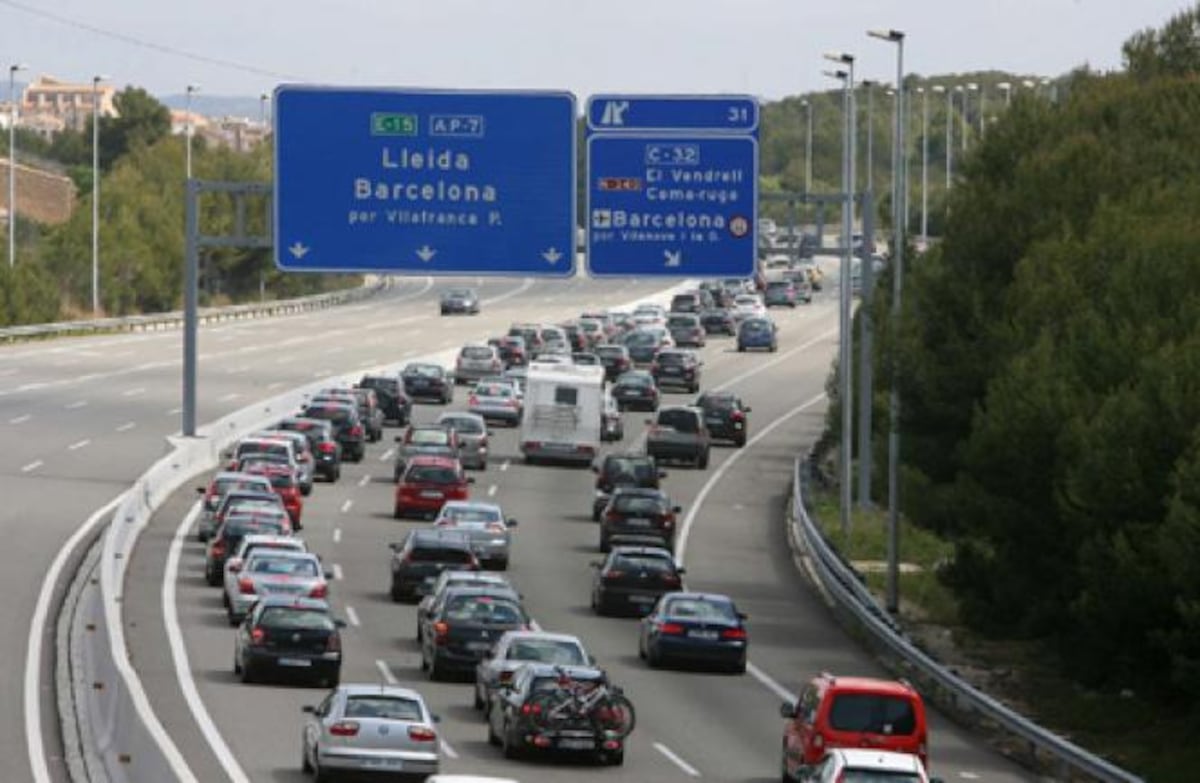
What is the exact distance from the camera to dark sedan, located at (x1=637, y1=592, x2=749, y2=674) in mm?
46156

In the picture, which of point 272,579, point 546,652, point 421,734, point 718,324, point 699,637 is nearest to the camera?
point 421,734

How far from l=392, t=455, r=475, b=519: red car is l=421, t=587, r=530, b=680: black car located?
23.1m

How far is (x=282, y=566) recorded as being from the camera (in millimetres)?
48688

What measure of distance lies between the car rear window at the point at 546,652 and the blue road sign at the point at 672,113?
1495 centimetres

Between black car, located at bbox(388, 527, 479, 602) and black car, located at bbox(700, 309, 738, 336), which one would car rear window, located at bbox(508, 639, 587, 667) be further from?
black car, located at bbox(700, 309, 738, 336)

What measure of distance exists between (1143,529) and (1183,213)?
1185 cm

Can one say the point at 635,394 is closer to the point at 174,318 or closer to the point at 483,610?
the point at 174,318

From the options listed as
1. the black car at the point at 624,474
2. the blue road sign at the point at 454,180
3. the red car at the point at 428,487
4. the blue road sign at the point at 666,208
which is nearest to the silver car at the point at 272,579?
the blue road sign at the point at 454,180

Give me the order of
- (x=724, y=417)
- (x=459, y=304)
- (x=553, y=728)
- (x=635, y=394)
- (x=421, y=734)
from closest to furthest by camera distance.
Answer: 1. (x=421, y=734)
2. (x=553, y=728)
3. (x=724, y=417)
4. (x=635, y=394)
5. (x=459, y=304)

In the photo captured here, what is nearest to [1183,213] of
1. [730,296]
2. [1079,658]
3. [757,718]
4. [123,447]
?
[1079,658]

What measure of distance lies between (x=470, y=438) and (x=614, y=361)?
3174 centimetres

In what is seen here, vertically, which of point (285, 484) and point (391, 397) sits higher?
point (391, 397)

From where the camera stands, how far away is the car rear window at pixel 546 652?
3894cm

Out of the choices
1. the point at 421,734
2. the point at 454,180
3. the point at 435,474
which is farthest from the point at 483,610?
the point at 435,474
